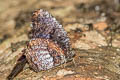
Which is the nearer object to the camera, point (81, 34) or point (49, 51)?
point (49, 51)

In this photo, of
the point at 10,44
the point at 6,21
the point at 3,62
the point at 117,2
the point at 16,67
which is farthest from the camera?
the point at 6,21

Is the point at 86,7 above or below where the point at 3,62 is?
above

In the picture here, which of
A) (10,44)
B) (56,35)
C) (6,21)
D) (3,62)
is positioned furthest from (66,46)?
(6,21)

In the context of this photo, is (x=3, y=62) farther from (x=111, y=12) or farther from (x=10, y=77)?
(x=111, y=12)

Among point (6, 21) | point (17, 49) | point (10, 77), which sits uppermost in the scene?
point (6, 21)

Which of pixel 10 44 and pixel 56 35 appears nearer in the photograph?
pixel 56 35

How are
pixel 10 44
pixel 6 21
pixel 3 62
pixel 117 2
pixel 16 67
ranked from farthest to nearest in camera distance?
pixel 6 21 → pixel 117 2 → pixel 10 44 → pixel 3 62 → pixel 16 67

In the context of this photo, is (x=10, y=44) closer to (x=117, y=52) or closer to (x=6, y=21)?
(x=117, y=52)

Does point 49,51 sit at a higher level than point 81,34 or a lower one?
lower
